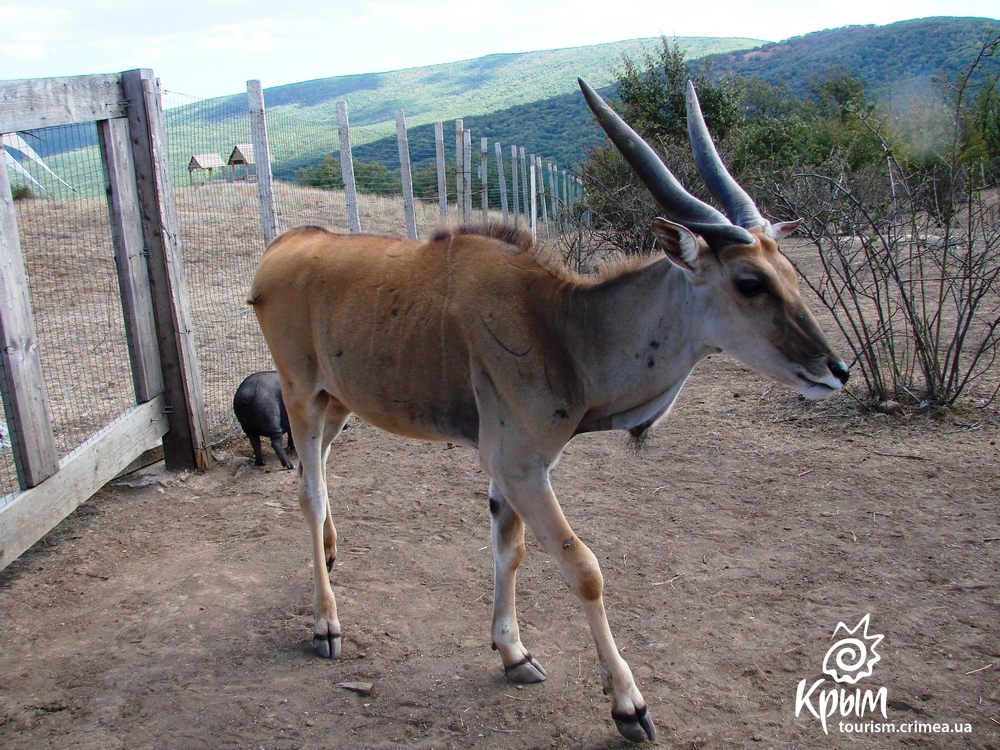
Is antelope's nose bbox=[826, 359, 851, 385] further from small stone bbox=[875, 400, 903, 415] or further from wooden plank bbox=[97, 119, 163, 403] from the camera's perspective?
wooden plank bbox=[97, 119, 163, 403]

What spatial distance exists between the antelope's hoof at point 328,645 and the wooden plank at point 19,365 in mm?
1847

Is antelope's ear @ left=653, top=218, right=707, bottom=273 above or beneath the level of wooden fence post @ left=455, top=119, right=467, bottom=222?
beneath

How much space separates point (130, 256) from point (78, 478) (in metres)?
1.59

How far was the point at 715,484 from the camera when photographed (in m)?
5.21

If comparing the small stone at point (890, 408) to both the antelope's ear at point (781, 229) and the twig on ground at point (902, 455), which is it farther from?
the antelope's ear at point (781, 229)

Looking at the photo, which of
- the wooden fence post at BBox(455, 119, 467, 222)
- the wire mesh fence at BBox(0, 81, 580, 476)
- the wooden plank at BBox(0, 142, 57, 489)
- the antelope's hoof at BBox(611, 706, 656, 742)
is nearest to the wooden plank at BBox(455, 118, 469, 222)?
the wooden fence post at BBox(455, 119, 467, 222)

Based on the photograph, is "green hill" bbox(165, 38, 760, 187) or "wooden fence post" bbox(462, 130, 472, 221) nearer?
"green hill" bbox(165, 38, 760, 187)

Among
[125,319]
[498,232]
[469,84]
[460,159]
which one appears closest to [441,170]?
[460,159]

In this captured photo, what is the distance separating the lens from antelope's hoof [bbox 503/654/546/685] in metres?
3.30

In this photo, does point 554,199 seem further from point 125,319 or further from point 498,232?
point 498,232

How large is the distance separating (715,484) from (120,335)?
6923mm

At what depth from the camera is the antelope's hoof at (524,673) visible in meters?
3.30

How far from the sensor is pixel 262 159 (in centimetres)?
668

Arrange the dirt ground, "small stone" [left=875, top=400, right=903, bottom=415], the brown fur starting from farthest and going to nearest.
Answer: "small stone" [left=875, top=400, right=903, bottom=415], the brown fur, the dirt ground
